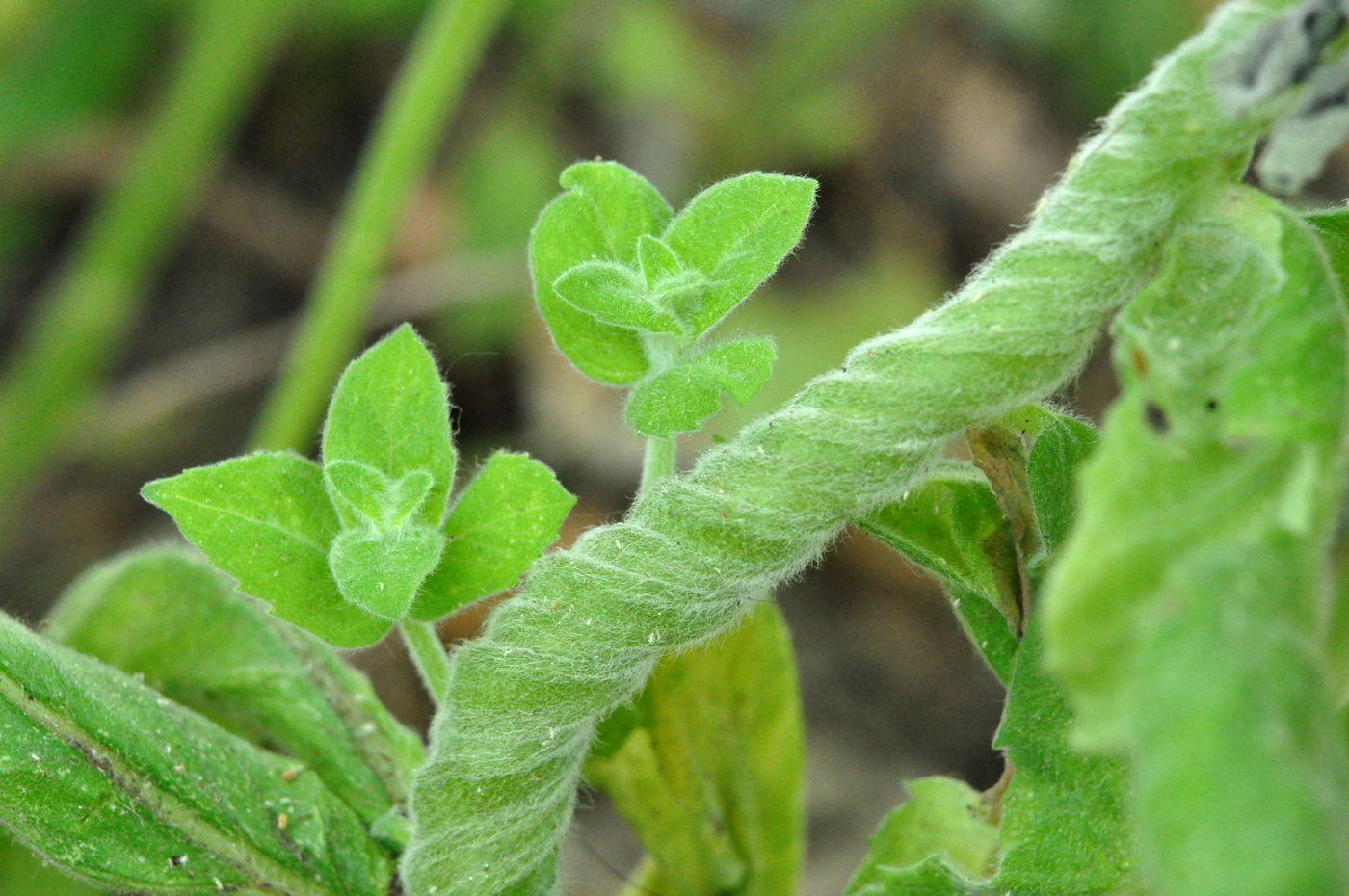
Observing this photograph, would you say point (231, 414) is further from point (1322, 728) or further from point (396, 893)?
point (1322, 728)

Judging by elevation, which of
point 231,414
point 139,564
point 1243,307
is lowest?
point 231,414

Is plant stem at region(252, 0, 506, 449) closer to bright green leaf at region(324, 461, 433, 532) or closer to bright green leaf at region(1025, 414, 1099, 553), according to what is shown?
bright green leaf at region(324, 461, 433, 532)

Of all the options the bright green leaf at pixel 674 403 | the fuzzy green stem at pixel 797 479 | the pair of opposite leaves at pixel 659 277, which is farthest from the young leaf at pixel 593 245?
the fuzzy green stem at pixel 797 479

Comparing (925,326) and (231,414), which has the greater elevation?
(925,326)

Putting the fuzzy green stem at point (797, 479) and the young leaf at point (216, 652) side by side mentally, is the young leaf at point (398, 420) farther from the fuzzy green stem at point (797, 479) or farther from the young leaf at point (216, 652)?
the young leaf at point (216, 652)

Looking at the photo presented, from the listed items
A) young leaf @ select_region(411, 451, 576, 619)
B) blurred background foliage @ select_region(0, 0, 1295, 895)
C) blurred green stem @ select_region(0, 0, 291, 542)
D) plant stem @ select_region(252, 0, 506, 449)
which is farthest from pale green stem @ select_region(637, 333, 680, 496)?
blurred green stem @ select_region(0, 0, 291, 542)

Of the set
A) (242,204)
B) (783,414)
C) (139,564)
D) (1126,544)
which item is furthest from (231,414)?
(1126,544)

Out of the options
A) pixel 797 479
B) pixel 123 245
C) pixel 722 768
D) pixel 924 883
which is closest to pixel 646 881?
pixel 722 768

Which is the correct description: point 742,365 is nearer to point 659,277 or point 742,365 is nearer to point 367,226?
point 659,277
